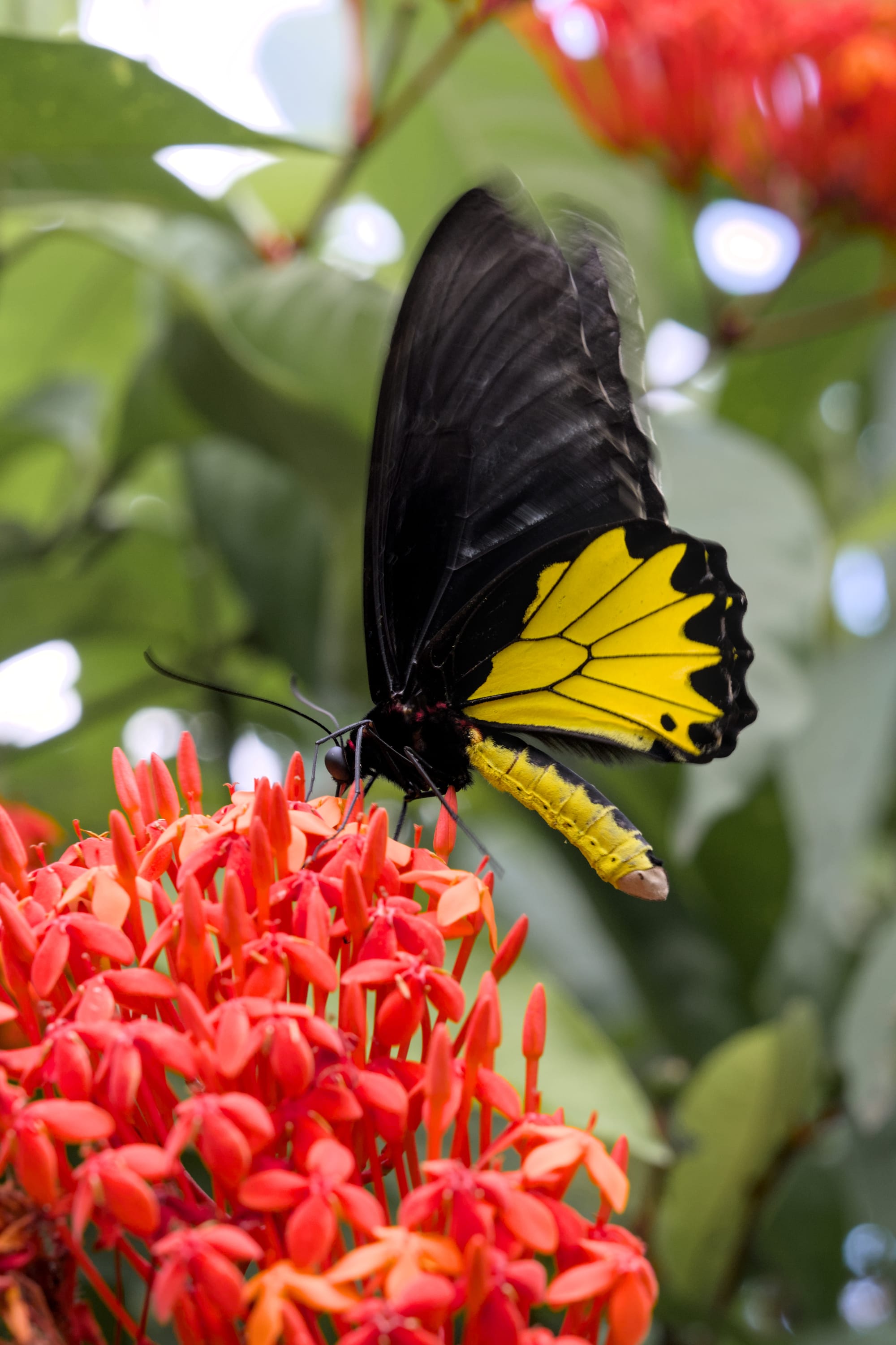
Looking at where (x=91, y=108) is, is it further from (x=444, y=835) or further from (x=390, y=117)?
(x=444, y=835)

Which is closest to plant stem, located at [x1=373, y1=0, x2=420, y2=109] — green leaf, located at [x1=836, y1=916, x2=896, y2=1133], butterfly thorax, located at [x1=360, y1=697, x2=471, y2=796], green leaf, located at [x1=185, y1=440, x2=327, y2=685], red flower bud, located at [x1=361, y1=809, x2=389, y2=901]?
green leaf, located at [x1=185, y1=440, x2=327, y2=685]

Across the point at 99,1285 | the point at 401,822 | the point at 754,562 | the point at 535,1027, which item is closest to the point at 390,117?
the point at 754,562

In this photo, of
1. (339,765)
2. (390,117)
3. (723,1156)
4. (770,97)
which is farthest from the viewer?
(770,97)

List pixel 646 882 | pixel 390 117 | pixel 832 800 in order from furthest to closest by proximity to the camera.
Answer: pixel 832 800, pixel 390 117, pixel 646 882

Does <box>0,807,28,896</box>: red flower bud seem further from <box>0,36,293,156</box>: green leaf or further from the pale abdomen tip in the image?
<box>0,36,293,156</box>: green leaf

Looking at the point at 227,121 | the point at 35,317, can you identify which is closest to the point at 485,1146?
the point at 227,121
